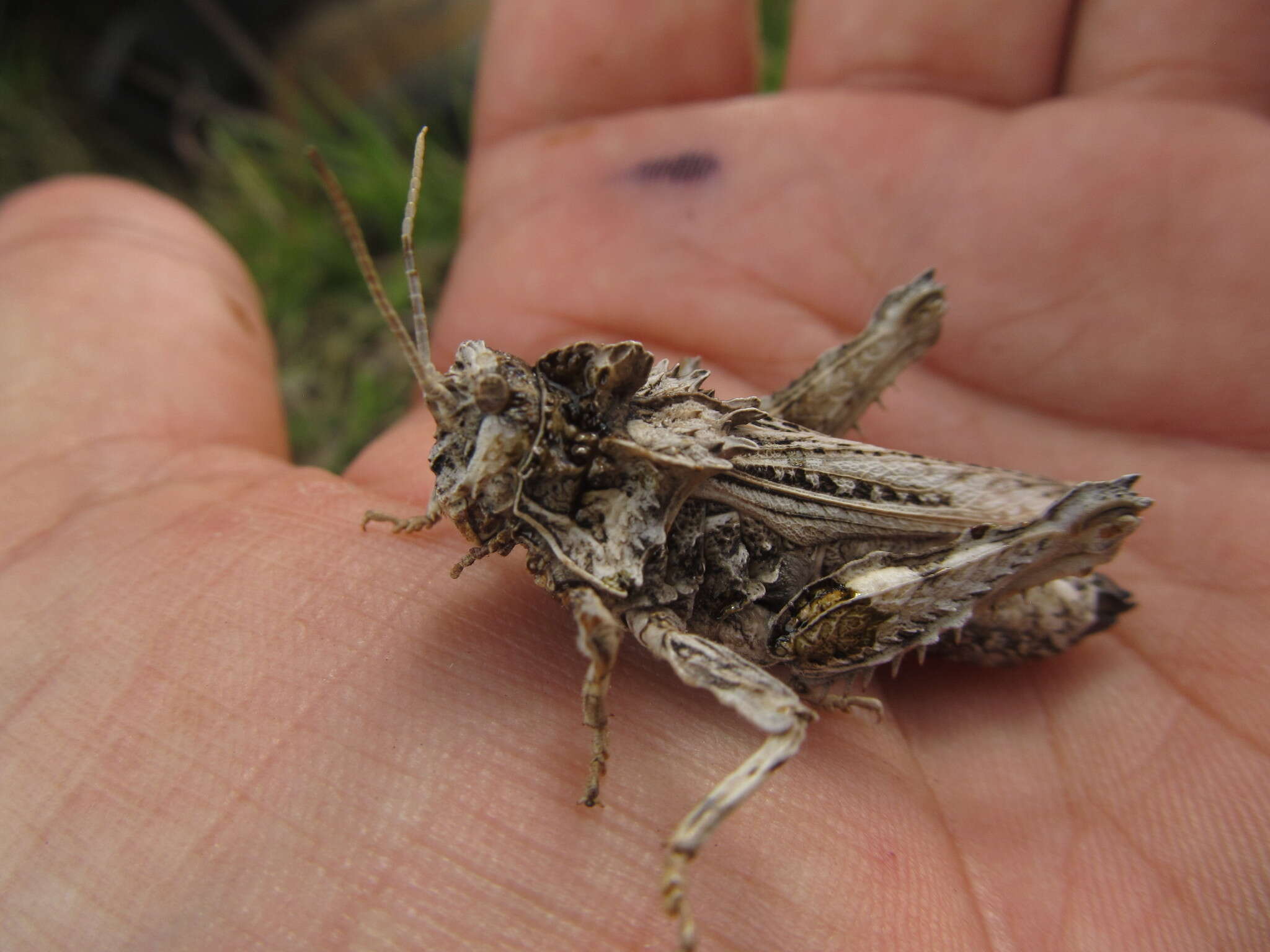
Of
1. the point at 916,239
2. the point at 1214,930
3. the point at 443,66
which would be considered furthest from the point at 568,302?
the point at 443,66

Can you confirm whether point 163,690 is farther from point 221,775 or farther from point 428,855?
point 428,855

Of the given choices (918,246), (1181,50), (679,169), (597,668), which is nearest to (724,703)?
(597,668)

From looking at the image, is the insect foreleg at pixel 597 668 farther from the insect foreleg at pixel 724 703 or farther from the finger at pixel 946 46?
the finger at pixel 946 46

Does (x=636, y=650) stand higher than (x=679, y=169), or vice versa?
(x=679, y=169)

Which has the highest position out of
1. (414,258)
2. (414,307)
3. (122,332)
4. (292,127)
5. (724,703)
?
(414,258)

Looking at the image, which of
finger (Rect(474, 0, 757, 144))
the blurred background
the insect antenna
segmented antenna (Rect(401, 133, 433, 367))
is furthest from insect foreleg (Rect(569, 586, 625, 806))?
the blurred background

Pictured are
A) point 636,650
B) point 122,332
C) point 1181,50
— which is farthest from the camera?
point 1181,50

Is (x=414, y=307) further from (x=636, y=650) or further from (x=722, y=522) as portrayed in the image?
(x=636, y=650)

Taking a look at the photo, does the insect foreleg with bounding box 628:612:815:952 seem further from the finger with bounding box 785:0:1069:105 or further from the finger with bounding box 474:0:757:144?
the finger with bounding box 785:0:1069:105

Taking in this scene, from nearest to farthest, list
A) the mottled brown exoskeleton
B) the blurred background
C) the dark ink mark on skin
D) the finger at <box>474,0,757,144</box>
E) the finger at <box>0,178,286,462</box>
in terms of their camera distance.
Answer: the mottled brown exoskeleton
the finger at <box>0,178,286,462</box>
the dark ink mark on skin
the finger at <box>474,0,757,144</box>
the blurred background
